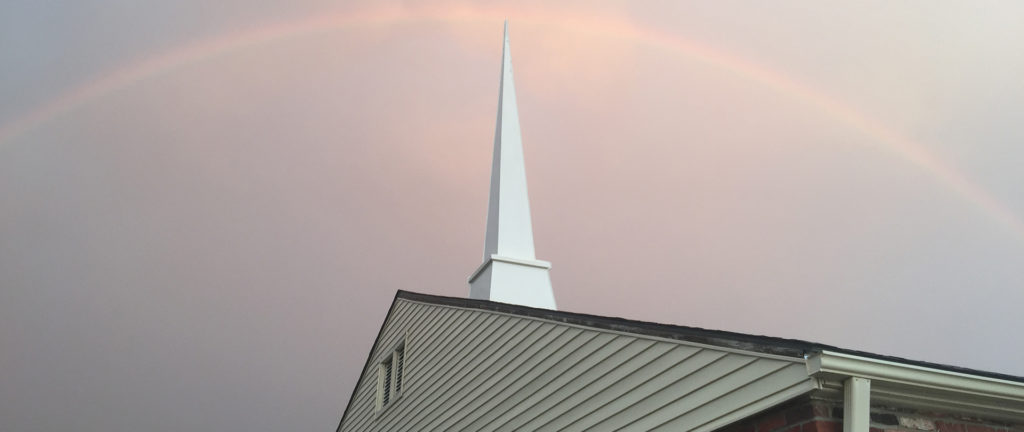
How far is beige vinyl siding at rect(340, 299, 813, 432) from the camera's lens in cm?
496

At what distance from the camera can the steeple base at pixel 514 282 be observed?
499 inches

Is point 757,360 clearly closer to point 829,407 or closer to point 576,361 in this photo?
point 829,407

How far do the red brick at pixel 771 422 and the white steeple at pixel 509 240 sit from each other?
7.82 meters

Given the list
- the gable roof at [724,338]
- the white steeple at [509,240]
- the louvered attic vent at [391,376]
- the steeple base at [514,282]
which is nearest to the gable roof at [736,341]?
the gable roof at [724,338]

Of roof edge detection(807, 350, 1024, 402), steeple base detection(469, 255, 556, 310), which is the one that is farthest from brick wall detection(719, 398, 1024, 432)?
steeple base detection(469, 255, 556, 310)

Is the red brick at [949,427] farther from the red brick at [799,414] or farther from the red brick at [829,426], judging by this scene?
the red brick at [799,414]

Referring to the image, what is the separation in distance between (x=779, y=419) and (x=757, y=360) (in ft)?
1.22

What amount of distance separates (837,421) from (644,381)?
1.74 metres

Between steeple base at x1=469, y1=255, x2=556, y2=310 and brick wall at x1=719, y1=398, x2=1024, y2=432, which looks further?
steeple base at x1=469, y1=255, x2=556, y2=310

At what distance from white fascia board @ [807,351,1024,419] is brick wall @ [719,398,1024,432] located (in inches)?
3.2

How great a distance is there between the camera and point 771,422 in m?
4.62

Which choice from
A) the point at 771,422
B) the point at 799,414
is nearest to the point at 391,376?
the point at 771,422

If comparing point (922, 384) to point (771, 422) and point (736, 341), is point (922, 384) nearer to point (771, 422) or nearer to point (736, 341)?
point (771, 422)

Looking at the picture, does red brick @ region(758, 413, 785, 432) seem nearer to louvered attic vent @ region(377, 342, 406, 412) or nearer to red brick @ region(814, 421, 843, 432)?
red brick @ region(814, 421, 843, 432)
